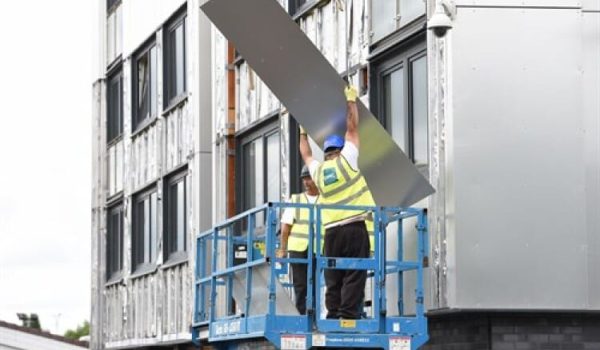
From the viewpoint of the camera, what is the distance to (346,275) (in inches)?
604

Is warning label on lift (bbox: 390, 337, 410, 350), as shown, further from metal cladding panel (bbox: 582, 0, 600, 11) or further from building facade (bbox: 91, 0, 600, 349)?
metal cladding panel (bbox: 582, 0, 600, 11)

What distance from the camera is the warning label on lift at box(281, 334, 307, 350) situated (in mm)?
14875

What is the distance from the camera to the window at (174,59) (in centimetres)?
2959

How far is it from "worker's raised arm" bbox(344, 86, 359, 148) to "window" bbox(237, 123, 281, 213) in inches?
300

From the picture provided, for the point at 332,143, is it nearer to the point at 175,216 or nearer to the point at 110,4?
the point at 175,216

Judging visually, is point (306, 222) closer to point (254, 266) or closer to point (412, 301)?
point (254, 266)

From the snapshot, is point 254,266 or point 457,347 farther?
point 457,347

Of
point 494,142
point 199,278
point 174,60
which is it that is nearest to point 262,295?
point 199,278

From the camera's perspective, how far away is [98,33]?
36.8 metres

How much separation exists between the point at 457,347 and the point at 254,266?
10.1 feet

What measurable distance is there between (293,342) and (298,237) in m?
1.62

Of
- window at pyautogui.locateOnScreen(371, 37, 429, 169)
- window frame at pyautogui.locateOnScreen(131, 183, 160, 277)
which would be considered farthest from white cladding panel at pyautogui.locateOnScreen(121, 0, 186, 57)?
window at pyautogui.locateOnScreen(371, 37, 429, 169)

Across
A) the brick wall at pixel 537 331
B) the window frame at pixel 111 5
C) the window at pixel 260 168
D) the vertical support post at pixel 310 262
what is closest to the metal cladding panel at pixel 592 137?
the brick wall at pixel 537 331

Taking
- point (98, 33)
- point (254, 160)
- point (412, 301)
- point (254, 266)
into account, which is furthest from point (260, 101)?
point (98, 33)
